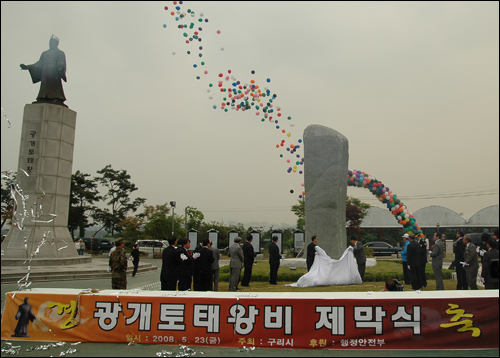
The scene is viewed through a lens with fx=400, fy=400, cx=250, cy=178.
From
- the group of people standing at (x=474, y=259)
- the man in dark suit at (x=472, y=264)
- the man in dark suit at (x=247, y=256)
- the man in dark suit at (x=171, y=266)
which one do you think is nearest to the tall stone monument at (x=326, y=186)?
the man in dark suit at (x=247, y=256)

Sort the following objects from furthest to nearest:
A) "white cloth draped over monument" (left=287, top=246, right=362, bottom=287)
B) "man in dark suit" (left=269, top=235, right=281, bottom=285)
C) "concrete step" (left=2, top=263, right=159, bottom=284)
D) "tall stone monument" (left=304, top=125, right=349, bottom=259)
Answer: "tall stone monument" (left=304, top=125, right=349, bottom=259), "concrete step" (left=2, top=263, right=159, bottom=284), "man in dark suit" (left=269, top=235, right=281, bottom=285), "white cloth draped over monument" (left=287, top=246, right=362, bottom=287)

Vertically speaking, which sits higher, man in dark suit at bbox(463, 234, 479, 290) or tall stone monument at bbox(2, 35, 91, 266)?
tall stone monument at bbox(2, 35, 91, 266)

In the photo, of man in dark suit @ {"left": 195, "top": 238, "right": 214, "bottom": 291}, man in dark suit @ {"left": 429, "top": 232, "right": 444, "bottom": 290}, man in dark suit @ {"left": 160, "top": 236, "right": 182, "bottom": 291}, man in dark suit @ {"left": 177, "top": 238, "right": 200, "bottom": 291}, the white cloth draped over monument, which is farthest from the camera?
the white cloth draped over monument

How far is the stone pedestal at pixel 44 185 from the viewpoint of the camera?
1795 centimetres

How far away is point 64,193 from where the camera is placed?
19.2m

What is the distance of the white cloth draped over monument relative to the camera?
457 inches

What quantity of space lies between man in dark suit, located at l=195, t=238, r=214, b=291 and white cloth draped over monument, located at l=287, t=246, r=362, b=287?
128 inches

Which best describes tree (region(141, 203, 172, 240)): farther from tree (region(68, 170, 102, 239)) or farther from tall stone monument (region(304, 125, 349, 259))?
tall stone monument (region(304, 125, 349, 259))

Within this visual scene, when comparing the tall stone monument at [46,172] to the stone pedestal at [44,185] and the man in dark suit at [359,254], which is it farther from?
the man in dark suit at [359,254]

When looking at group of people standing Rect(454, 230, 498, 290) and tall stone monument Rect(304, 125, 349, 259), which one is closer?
group of people standing Rect(454, 230, 498, 290)

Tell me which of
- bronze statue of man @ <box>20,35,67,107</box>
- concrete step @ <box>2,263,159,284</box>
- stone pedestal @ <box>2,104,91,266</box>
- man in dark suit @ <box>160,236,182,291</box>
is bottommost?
concrete step @ <box>2,263,159,284</box>

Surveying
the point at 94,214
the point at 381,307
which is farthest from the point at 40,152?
the point at 94,214

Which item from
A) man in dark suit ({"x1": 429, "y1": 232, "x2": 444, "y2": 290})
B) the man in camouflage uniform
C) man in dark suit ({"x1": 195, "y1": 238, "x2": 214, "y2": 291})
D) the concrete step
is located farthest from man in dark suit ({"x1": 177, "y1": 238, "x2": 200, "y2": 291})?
the concrete step

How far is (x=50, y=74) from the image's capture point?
19328mm
